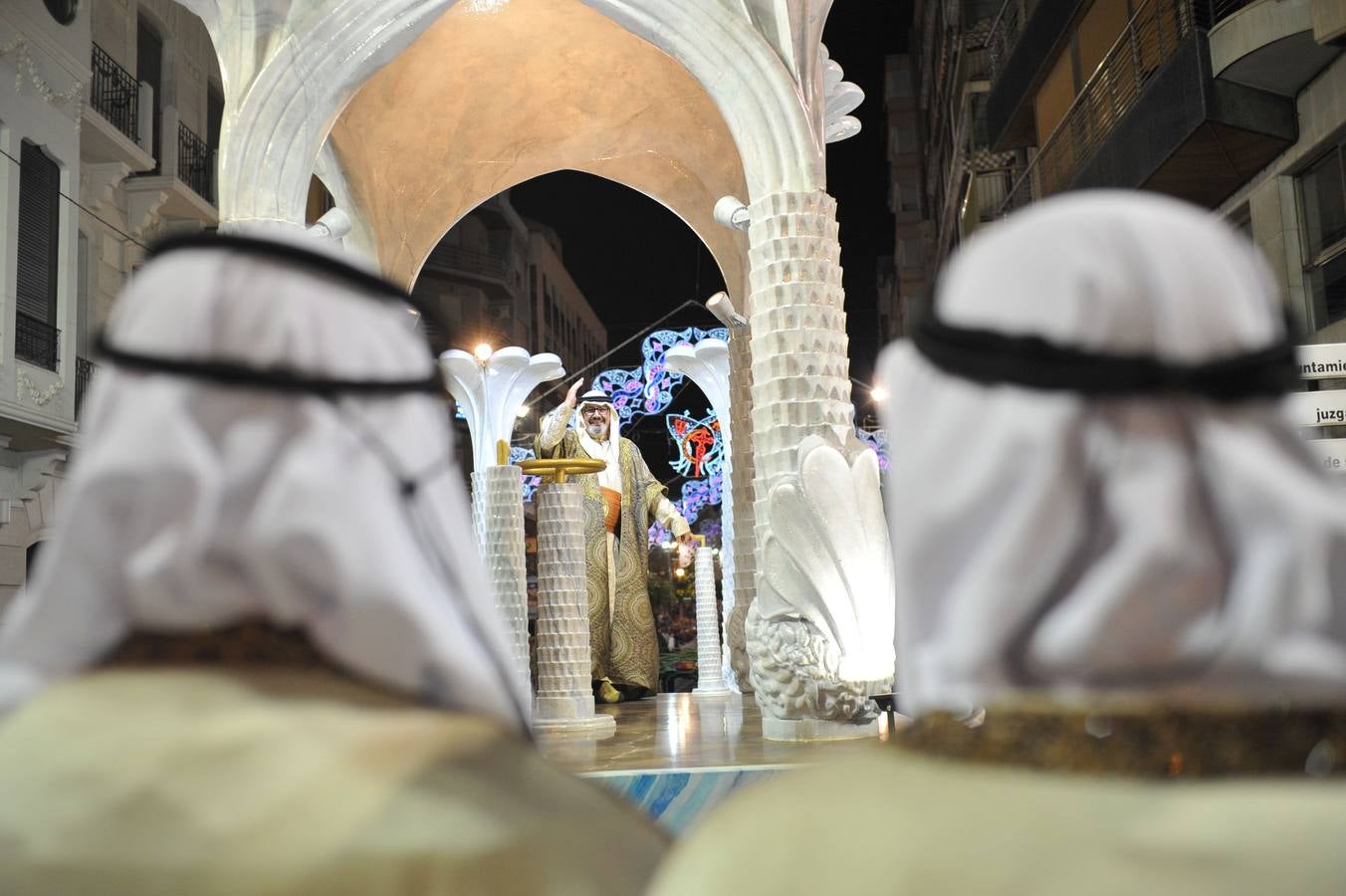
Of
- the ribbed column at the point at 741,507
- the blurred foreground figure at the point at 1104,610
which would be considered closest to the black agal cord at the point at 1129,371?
the blurred foreground figure at the point at 1104,610

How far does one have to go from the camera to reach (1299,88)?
355 inches

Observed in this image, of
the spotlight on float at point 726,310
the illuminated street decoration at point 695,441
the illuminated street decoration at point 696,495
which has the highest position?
the spotlight on float at point 726,310

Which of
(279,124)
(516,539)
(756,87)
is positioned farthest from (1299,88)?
(279,124)

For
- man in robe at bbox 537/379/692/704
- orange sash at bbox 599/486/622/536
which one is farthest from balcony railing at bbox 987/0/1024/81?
orange sash at bbox 599/486/622/536

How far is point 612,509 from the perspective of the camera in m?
7.50

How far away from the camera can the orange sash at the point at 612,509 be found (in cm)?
745

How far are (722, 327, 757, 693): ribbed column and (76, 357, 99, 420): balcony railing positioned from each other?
746cm

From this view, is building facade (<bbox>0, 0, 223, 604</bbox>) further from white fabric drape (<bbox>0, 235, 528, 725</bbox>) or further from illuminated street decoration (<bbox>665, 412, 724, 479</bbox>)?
white fabric drape (<bbox>0, 235, 528, 725</bbox>)

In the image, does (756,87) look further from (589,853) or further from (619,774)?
(589,853)

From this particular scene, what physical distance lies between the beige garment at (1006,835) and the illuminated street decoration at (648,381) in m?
8.66

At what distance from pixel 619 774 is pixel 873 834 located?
2512 mm

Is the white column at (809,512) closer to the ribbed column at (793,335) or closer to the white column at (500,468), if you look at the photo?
the ribbed column at (793,335)

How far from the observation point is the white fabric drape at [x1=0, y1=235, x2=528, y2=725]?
1004mm

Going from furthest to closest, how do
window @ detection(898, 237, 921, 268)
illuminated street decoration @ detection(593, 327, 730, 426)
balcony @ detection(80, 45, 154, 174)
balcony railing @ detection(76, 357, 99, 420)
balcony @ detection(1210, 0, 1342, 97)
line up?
window @ detection(898, 237, 921, 268) → balcony @ detection(80, 45, 154, 174) → balcony railing @ detection(76, 357, 99, 420) → illuminated street decoration @ detection(593, 327, 730, 426) → balcony @ detection(1210, 0, 1342, 97)
